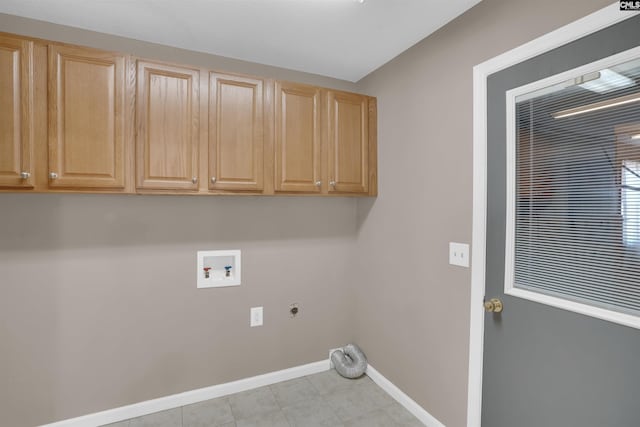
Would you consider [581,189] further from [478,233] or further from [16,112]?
[16,112]

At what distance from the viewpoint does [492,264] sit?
164 cm

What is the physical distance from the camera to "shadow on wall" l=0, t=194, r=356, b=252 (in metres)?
1.89

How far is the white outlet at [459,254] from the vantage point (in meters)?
1.78

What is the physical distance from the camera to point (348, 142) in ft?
7.98

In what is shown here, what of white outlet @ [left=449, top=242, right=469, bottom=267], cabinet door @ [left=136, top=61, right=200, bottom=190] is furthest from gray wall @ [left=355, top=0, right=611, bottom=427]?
cabinet door @ [left=136, top=61, right=200, bottom=190]

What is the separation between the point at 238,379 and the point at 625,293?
2.37 metres

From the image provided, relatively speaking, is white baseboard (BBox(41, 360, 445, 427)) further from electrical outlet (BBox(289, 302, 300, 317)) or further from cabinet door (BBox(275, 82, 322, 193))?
cabinet door (BBox(275, 82, 322, 193))

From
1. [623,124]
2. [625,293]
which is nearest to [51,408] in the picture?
[625,293]

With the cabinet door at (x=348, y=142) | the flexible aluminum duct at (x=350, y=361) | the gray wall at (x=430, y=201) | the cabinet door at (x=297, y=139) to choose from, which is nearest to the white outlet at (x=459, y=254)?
the gray wall at (x=430, y=201)

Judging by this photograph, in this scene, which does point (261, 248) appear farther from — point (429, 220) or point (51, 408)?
point (51, 408)

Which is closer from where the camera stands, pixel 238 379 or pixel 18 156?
pixel 18 156

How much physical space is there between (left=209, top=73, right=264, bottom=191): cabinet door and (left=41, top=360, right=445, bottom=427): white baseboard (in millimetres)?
1505

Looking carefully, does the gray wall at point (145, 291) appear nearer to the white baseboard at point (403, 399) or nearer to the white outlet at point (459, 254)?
the white baseboard at point (403, 399)

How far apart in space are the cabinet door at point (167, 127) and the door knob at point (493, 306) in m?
1.81
